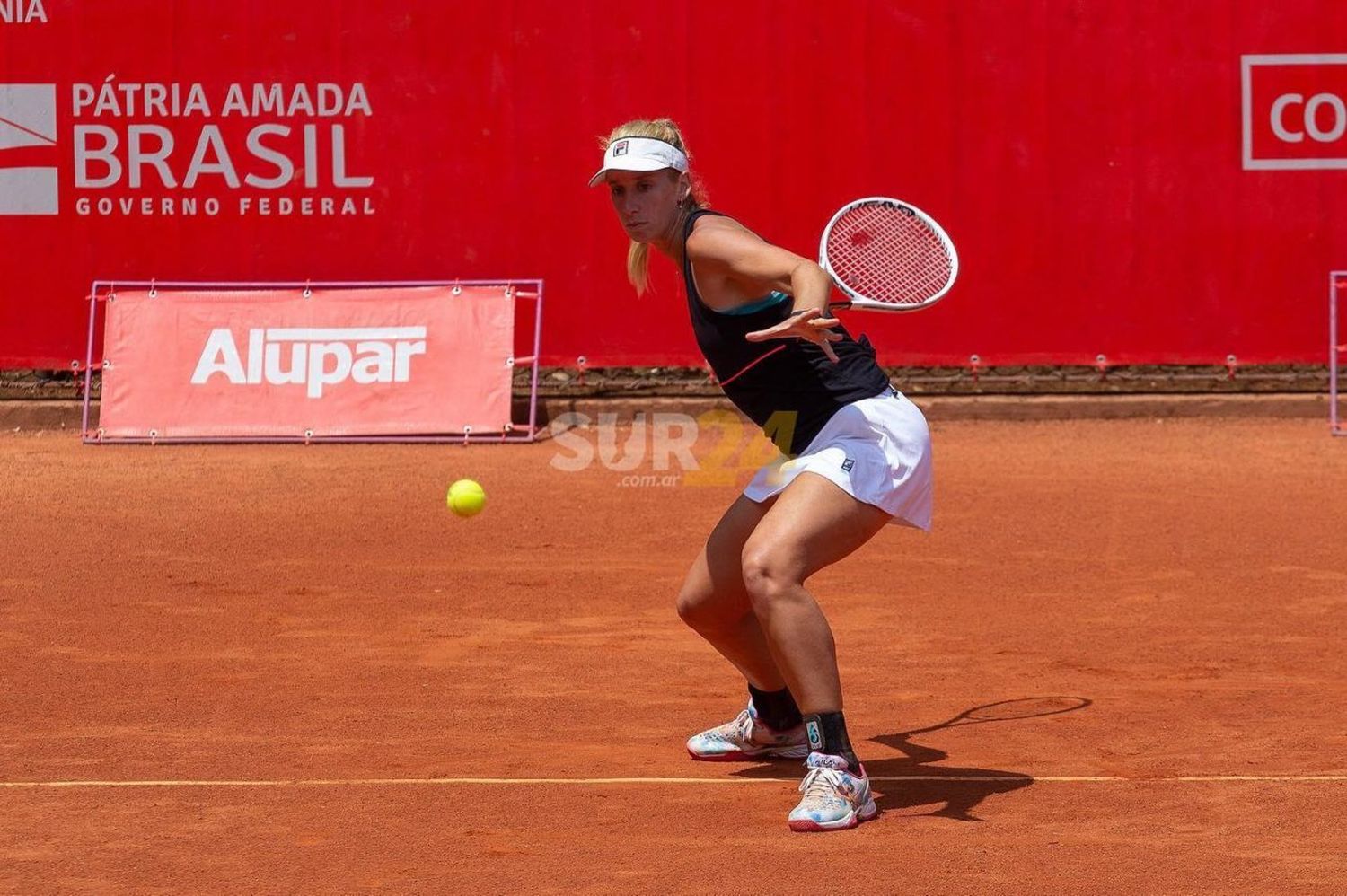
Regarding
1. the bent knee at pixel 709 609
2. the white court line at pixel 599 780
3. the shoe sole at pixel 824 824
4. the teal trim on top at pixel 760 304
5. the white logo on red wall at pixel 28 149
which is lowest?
the shoe sole at pixel 824 824

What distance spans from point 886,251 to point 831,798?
2.02 m

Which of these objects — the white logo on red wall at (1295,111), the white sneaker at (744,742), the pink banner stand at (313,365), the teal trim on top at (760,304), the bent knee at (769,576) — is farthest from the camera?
the white logo on red wall at (1295,111)

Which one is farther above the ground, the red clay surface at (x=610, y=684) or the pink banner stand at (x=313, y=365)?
the pink banner stand at (x=313, y=365)

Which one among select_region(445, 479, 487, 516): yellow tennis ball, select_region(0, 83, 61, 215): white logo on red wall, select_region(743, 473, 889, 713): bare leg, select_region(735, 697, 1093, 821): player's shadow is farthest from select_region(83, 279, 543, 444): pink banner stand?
select_region(743, 473, 889, 713): bare leg

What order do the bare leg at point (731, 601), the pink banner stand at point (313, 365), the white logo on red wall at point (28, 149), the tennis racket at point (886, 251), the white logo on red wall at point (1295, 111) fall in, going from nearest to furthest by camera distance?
the bare leg at point (731, 601) < the tennis racket at point (886, 251) < the pink banner stand at point (313, 365) < the white logo on red wall at point (1295, 111) < the white logo on red wall at point (28, 149)

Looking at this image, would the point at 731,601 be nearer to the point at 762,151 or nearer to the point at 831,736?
the point at 831,736

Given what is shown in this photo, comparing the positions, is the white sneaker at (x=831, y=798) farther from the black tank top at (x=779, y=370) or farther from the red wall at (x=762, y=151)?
the red wall at (x=762, y=151)

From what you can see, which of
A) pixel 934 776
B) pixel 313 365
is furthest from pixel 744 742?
pixel 313 365

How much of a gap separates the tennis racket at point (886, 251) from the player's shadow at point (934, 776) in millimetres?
1414

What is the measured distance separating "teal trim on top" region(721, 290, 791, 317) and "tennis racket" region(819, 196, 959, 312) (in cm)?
73

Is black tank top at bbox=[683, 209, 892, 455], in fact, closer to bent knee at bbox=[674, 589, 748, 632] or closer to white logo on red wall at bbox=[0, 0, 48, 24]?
bent knee at bbox=[674, 589, 748, 632]

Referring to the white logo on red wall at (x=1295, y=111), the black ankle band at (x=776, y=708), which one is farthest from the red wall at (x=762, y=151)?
the black ankle band at (x=776, y=708)

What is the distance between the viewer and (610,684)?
676 cm

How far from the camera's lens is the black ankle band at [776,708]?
582cm
